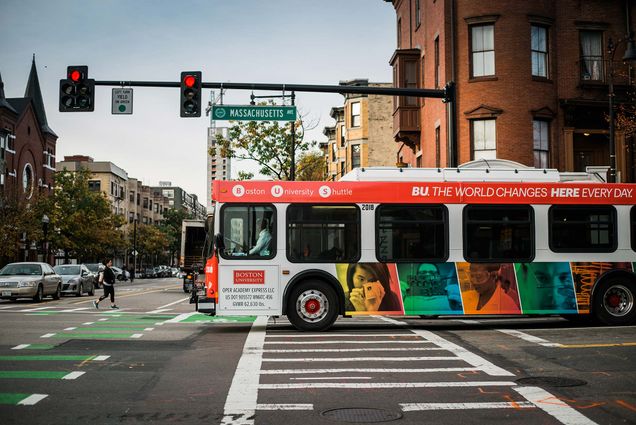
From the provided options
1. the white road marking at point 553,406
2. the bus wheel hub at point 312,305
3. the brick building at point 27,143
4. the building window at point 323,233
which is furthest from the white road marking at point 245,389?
the brick building at point 27,143

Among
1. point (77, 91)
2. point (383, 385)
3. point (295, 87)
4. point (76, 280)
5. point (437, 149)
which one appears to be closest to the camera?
point (383, 385)

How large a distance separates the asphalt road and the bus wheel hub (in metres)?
0.64

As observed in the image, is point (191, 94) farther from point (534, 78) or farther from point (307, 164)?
point (307, 164)

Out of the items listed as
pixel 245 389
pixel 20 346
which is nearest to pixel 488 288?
pixel 245 389

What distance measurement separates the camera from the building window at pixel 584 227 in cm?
1582

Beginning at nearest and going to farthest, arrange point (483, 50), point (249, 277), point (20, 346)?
point (20, 346) < point (249, 277) < point (483, 50)

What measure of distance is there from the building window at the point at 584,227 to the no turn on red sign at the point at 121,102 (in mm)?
11432

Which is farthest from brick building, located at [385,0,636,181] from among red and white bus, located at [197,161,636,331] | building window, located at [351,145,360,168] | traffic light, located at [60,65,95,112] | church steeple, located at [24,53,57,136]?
church steeple, located at [24,53,57,136]

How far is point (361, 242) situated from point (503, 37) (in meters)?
15.8

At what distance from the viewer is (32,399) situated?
7902mm

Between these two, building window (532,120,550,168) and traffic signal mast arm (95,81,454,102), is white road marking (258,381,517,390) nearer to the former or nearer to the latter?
traffic signal mast arm (95,81,454,102)

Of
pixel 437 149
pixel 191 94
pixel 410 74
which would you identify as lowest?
pixel 191 94

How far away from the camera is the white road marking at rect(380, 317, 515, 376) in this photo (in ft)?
31.8

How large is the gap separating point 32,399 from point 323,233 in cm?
809
